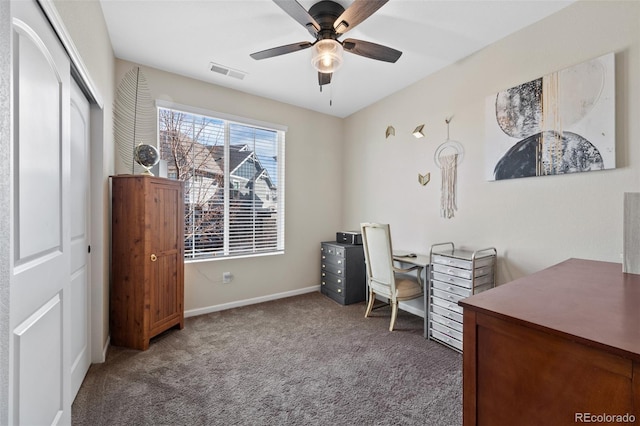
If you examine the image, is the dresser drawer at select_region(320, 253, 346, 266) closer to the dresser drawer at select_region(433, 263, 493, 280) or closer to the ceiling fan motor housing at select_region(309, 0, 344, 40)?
the dresser drawer at select_region(433, 263, 493, 280)

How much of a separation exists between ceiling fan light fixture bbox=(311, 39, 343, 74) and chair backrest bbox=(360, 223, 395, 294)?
156 cm

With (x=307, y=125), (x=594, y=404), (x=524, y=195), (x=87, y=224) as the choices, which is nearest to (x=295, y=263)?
(x=307, y=125)

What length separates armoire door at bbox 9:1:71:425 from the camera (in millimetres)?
919

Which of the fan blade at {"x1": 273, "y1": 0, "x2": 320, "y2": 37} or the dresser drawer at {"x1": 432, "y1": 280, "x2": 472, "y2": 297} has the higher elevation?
the fan blade at {"x1": 273, "y1": 0, "x2": 320, "y2": 37}

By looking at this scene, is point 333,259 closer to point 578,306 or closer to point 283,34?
point 283,34

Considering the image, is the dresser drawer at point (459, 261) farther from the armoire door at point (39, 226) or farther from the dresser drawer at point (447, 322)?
the armoire door at point (39, 226)

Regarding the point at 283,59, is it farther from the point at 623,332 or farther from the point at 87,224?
the point at 623,332

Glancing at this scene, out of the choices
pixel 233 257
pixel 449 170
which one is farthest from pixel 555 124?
pixel 233 257

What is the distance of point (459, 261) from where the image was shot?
8.13 feet

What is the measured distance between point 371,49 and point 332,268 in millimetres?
2701

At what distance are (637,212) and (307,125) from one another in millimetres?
3536

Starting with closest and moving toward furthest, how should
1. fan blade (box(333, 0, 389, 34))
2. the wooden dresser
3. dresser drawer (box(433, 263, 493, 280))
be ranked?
the wooden dresser
fan blade (box(333, 0, 389, 34))
dresser drawer (box(433, 263, 493, 280))

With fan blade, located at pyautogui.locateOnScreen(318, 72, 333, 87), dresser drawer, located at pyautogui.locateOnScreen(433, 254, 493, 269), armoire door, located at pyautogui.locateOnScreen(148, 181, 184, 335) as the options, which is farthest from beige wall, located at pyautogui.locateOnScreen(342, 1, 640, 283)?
armoire door, located at pyautogui.locateOnScreen(148, 181, 184, 335)

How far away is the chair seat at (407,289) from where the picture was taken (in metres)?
2.86
